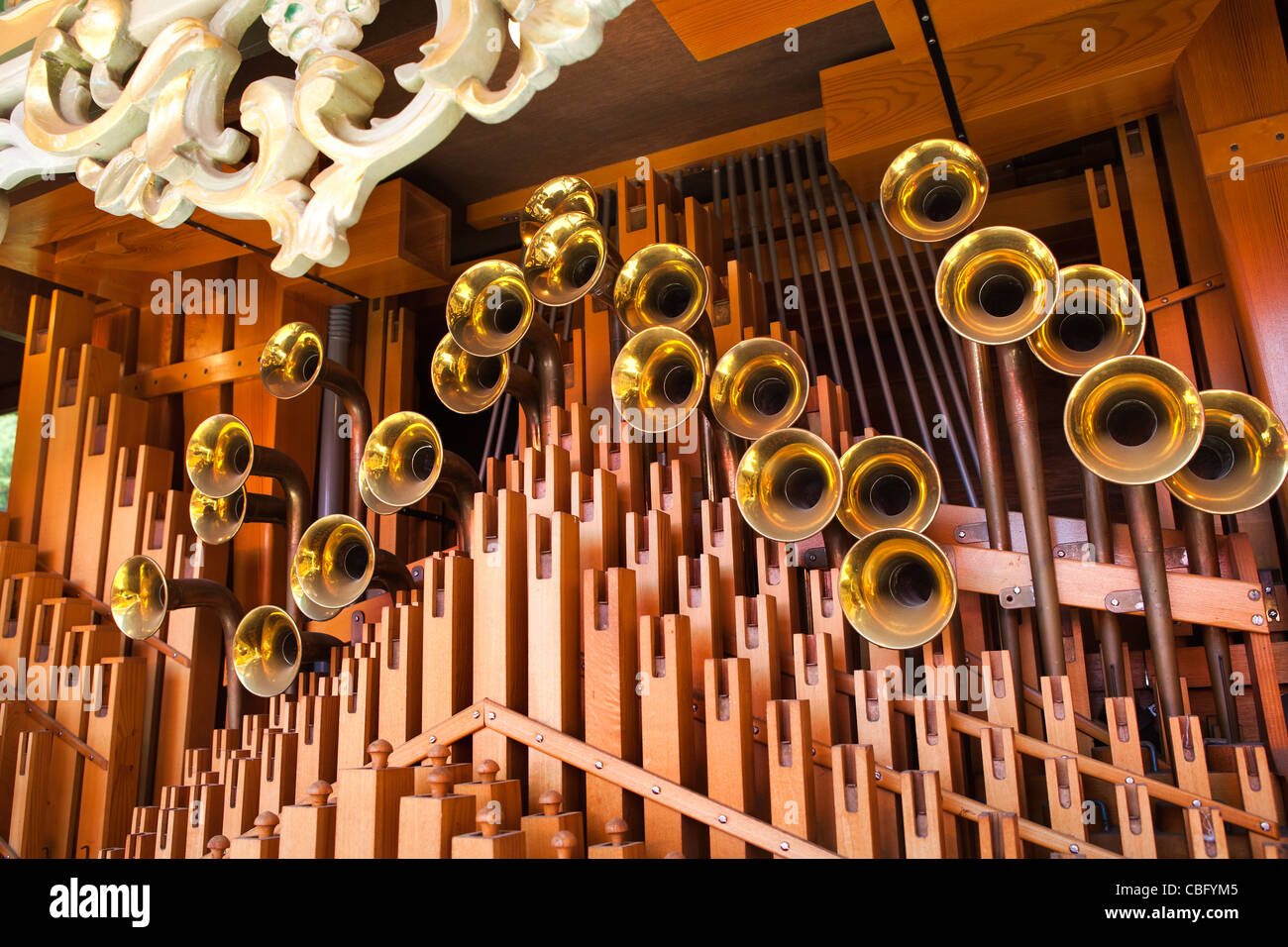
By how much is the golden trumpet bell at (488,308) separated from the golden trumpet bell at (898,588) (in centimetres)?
117

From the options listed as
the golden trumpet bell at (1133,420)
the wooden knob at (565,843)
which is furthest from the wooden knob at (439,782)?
the golden trumpet bell at (1133,420)

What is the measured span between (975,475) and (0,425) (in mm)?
5504

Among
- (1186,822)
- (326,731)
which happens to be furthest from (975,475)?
(326,731)

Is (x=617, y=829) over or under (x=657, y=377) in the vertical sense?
under

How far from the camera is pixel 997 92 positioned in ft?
10.1

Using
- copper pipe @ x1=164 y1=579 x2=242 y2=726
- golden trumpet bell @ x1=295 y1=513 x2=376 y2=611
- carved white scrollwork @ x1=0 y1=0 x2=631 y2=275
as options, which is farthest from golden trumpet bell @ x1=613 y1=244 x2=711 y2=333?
copper pipe @ x1=164 y1=579 x2=242 y2=726

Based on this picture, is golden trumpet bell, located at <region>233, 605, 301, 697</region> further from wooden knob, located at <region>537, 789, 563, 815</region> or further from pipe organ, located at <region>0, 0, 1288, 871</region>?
wooden knob, located at <region>537, 789, 563, 815</region>

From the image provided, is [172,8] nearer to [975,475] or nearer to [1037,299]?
[1037,299]

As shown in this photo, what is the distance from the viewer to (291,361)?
132 inches

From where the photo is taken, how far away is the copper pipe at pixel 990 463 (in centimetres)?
248

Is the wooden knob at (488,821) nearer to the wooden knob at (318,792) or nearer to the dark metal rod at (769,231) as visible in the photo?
the wooden knob at (318,792)

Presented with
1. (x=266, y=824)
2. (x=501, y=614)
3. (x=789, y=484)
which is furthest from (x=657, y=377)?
(x=266, y=824)

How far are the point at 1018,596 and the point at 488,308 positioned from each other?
5.50 feet

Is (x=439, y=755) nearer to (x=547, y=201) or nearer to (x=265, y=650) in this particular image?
(x=265, y=650)
